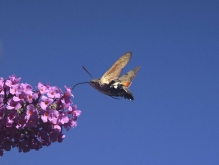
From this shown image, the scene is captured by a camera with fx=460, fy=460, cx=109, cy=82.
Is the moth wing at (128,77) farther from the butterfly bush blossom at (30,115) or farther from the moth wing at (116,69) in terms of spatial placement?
the butterfly bush blossom at (30,115)

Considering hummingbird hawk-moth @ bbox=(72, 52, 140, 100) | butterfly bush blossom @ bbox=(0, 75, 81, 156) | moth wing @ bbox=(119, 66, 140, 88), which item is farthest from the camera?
moth wing @ bbox=(119, 66, 140, 88)

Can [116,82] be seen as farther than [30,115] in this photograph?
Yes

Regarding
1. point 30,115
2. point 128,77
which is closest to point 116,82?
point 128,77

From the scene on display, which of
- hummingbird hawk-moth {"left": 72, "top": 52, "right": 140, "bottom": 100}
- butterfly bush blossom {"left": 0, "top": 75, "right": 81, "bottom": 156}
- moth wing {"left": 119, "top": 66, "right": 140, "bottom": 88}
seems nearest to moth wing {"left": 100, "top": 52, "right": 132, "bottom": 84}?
hummingbird hawk-moth {"left": 72, "top": 52, "right": 140, "bottom": 100}

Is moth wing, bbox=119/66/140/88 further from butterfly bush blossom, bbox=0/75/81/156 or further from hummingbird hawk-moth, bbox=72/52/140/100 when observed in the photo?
butterfly bush blossom, bbox=0/75/81/156

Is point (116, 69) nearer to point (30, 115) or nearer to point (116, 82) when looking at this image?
point (116, 82)

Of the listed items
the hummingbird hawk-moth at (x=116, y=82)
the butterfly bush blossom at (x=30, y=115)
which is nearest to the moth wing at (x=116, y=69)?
the hummingbird hawk-moth at (x=116, y=82)

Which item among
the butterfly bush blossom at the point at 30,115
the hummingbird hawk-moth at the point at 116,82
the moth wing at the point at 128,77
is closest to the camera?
the butterfly bush blossom at the point at 30,115

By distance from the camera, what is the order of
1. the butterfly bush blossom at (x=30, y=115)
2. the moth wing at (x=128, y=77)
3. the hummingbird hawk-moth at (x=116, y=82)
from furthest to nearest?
the moth wing at (x=128, y=77)
the hummingbird hawk-moth at (x=116, y=82)
the butterfly bush blossom at (x=30, y=115)
